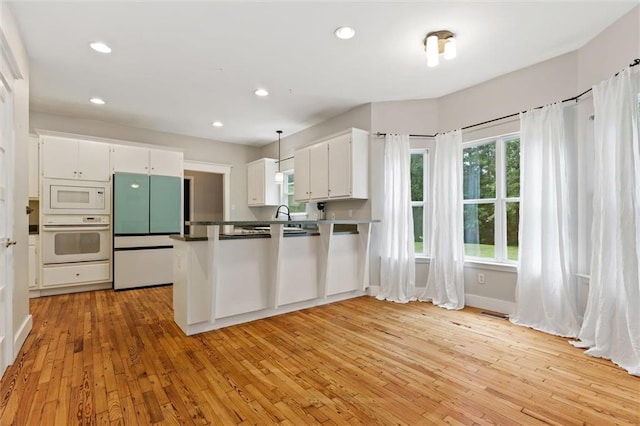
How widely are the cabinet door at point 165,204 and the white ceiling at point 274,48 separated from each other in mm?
1179

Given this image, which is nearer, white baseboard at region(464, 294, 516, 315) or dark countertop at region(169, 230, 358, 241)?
dark countertop at region(169, 230, 358, 241)

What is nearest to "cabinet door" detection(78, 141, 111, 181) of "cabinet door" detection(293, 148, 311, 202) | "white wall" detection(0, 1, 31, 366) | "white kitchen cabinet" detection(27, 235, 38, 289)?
"white kitchen cabinet" detection(27, 235, 38, 289)

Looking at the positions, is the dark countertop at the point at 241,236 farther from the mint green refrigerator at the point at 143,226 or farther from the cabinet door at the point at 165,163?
the cabinet door at the point at 165,163

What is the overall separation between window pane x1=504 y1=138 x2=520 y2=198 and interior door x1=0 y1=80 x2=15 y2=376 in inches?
183

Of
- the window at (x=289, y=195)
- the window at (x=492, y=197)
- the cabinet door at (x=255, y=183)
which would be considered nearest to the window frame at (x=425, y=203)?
the window at (x=492, y=197)

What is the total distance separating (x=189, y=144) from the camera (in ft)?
19.7

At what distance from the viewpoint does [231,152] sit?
6.56 meters

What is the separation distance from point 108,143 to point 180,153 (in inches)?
41.0

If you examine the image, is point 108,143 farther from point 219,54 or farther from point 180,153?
point 219,54

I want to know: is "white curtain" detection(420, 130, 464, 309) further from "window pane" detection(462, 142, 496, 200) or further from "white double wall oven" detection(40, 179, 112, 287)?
"white double wall oven" detection(40, 179, 112, 287)

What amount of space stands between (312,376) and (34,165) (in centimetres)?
488


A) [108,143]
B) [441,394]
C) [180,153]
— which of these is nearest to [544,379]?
[441,394]

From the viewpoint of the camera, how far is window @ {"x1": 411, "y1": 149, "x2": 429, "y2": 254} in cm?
425

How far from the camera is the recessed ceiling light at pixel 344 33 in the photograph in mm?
2645
